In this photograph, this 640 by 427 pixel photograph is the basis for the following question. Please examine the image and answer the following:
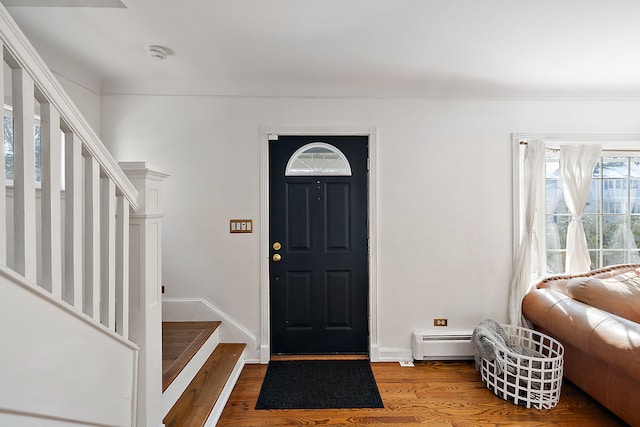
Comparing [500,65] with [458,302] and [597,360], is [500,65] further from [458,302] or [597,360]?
[597,360]

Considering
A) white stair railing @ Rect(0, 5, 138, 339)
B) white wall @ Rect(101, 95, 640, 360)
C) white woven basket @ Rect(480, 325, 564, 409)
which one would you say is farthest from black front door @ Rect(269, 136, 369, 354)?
white stair railing @ Rect(0, 5, 138, 339)

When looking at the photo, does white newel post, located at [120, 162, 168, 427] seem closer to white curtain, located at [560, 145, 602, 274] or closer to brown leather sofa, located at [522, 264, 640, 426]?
brown leather sofa, located at [522, 264, 640, 426]

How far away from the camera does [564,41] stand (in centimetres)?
192

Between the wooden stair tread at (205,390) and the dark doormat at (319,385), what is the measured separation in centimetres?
30

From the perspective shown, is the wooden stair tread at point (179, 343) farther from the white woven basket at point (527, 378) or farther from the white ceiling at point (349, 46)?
the white woven basket at point (527, 378)

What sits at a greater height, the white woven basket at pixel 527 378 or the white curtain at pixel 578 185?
the white curtain at pixel 578 185

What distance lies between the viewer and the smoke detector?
202cm

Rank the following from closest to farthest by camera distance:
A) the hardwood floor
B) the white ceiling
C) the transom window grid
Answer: the white ceiling, the hardwood floor, the transom window grid

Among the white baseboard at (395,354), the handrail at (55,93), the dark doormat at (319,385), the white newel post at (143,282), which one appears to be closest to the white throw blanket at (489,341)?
the white baseboard at (395,354)

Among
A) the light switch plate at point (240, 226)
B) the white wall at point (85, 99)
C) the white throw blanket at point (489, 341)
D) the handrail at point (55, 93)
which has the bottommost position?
the white throw blanket at point (489, 341)

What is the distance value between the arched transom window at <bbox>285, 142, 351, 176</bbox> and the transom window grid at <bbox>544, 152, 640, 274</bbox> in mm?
1896

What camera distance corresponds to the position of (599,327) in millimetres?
1955

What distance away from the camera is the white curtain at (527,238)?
8.73 feet

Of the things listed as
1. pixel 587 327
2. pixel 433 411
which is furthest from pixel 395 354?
pixel 587 327
